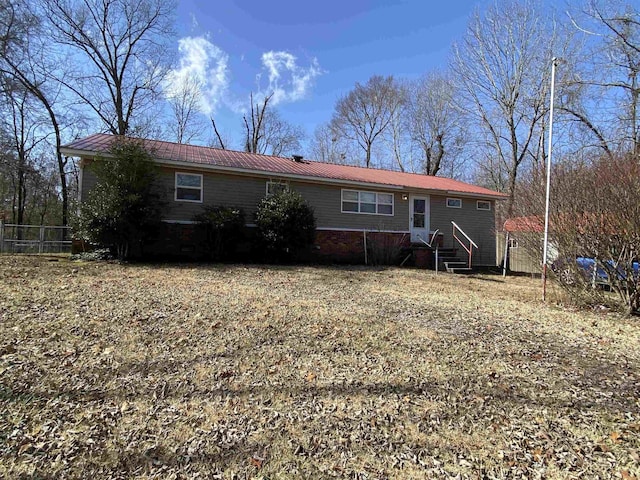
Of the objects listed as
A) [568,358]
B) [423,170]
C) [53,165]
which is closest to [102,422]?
[568,358]

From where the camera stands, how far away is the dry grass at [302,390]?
89.0 inches

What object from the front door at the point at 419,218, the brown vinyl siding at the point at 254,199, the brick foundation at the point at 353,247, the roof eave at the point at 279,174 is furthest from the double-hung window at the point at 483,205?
the brick foundation at the point at 353,247

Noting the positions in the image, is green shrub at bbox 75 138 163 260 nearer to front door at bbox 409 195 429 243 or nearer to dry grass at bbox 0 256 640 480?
dry grass at bbox 0 256 640 480

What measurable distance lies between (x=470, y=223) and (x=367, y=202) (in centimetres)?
518

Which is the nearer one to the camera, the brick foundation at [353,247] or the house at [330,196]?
the house at [330,196]

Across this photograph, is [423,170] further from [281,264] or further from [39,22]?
[39,22]

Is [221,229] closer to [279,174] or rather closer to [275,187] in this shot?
[275,187]

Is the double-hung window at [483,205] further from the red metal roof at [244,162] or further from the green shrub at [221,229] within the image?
the green shrub at [221,229]

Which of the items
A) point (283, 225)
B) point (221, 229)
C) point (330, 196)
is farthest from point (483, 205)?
point (221, 229)

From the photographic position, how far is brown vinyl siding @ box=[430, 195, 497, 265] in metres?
14.9

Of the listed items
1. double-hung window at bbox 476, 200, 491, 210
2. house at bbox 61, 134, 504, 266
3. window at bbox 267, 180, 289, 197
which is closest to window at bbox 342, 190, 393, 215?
house at bbox 61, 134, 504, 266

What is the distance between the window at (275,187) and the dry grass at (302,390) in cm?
592

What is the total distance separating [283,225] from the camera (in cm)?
1062

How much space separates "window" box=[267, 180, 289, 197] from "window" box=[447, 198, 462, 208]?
7476 millimetres
